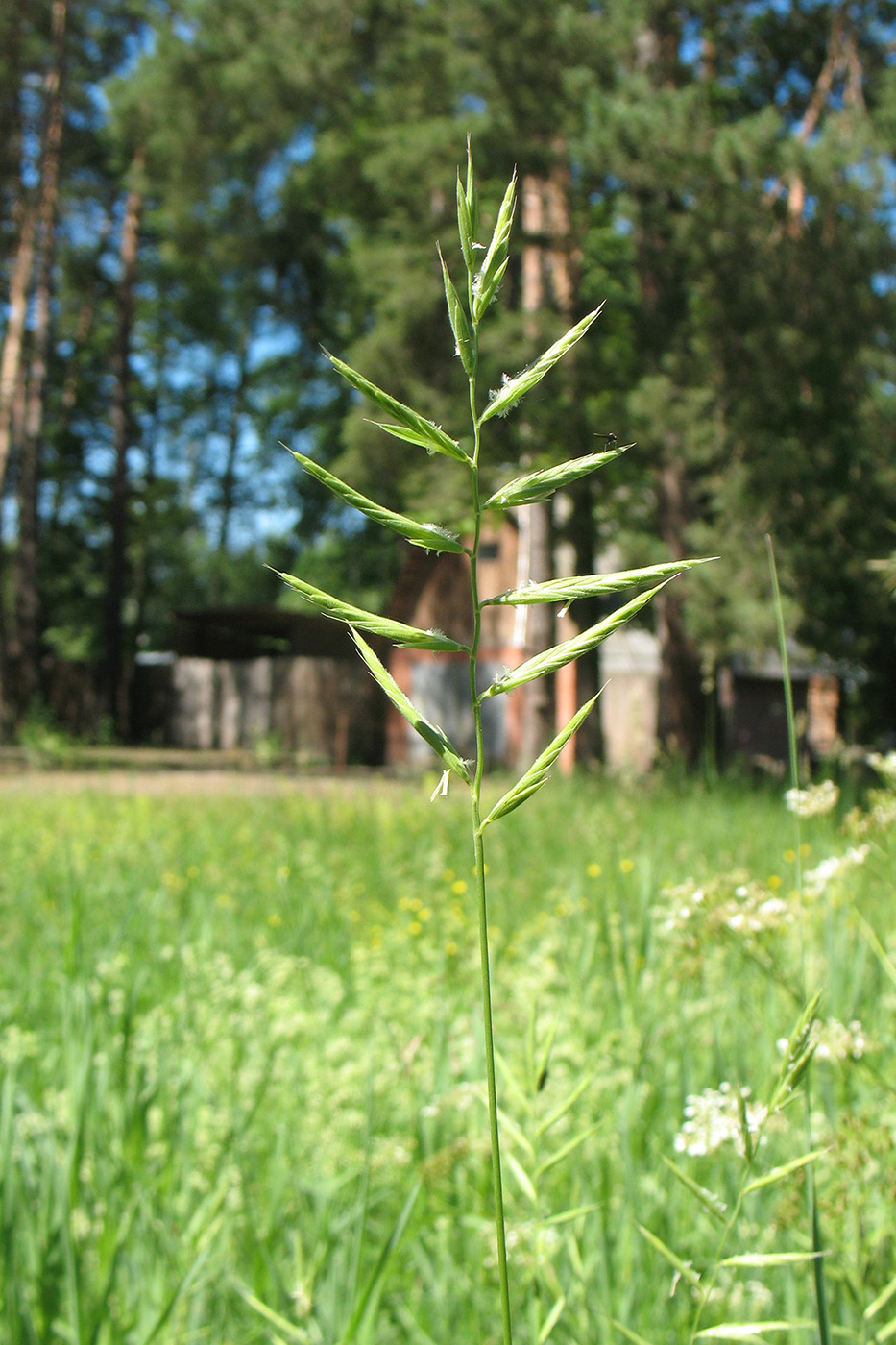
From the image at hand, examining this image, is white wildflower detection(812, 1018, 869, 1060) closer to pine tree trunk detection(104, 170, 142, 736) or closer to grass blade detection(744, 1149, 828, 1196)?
grass blade detection(744, 1149, 828, 1196)

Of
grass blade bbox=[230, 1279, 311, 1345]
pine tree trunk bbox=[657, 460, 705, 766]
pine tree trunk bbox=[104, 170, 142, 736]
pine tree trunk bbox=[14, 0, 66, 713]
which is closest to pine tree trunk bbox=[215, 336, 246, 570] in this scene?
pine tree trunk bbox=[104, 170, 142, 736]

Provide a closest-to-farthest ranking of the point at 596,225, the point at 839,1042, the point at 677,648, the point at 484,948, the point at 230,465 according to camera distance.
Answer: the point at 484,948 → the point at 839,1042 → the point at 677,648 → the point at 596,225 → the point at 230,465

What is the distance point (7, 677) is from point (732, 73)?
53.0 feet

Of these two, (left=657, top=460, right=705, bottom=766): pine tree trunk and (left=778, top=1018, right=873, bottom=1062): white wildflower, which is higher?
(left=657, top=460, right=705, bottom=766): pine tree trunk

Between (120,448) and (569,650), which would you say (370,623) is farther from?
(120,448)

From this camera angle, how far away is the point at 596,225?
1645 cm

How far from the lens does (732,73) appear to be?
54.7ft

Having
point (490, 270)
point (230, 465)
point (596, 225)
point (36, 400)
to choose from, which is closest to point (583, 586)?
point (490, 270)

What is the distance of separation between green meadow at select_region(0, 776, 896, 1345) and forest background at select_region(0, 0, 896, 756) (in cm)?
479

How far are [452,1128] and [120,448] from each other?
27659mm

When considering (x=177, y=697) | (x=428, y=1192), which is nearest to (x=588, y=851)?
(x=428, y=1192)

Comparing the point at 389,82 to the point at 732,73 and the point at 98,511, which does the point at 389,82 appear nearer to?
the point at 732,73

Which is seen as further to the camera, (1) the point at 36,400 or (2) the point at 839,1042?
(1) the point at 36,400

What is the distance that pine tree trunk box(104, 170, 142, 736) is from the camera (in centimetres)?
2608
